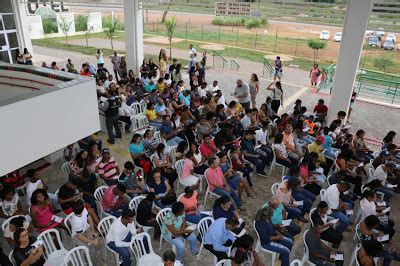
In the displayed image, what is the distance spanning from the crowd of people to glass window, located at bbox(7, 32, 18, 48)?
928cm

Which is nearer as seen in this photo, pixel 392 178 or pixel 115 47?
pixel 392 178

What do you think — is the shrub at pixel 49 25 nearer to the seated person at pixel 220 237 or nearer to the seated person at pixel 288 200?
the seated person at pixel 288 200

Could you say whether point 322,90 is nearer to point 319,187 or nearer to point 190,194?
point 319,187

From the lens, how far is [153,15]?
1631 inches

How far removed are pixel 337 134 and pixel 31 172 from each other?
694 centimetres

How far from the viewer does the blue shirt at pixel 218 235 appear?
5016 mm

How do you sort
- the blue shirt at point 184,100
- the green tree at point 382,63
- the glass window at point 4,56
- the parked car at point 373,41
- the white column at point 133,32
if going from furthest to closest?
the parked car at point 373,41 < the green tree at point 382,63 < the glass window at point 4,56 < the white column at point 133,32 < the blue shirt at point 184,100

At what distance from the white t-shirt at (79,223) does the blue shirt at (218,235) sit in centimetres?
183

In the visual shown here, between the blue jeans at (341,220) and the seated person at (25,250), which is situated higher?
the seated person at (25,250)

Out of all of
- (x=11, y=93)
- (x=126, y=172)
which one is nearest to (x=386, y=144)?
(x=126, y=172)

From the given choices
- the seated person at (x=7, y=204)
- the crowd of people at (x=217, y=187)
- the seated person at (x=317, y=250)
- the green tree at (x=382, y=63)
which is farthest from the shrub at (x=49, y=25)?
the seated person at (x=317, y=250)

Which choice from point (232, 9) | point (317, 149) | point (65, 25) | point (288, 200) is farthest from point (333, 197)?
point (65, 25)

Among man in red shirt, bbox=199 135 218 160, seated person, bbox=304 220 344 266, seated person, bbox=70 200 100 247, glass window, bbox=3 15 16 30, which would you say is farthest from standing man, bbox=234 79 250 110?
glass window, bbox=3 15 16 30

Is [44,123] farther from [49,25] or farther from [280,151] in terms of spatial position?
[49,25]
